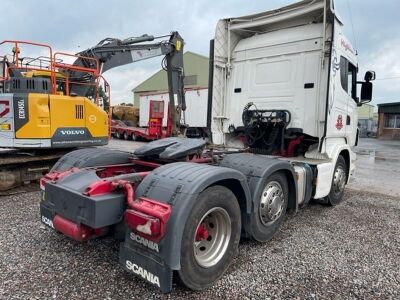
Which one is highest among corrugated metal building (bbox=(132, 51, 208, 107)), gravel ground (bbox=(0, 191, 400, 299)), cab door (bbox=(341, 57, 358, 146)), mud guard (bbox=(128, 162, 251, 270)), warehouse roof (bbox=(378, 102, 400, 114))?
corrugated metal building (bbox=(132, 51, 208, 107))

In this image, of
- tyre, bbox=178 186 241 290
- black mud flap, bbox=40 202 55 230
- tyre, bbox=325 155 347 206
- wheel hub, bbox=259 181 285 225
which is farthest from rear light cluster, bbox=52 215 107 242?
tyre, bbox=325 155 347 206

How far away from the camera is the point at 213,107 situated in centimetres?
672

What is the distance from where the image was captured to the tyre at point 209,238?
2945mm

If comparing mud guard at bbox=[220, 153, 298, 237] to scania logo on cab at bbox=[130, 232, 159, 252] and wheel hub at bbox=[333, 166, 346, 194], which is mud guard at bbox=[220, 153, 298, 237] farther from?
wheel hub at bbox=[333, 166, 346, 194]

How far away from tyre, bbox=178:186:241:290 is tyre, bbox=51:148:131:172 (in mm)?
1840

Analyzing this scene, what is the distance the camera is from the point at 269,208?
164 inches

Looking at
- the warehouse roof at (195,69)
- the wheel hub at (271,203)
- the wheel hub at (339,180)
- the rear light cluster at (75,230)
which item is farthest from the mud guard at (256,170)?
the warehouse roof at (195,69)

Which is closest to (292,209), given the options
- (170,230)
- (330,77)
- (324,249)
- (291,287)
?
(324,249)

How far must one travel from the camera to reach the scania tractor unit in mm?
2934

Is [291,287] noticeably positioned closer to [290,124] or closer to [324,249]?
[324,249]

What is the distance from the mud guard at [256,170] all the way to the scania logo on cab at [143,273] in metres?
1.38

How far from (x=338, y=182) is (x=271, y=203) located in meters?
2.64

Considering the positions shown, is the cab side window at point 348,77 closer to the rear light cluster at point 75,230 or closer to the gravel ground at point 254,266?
the gravel ground at point 254,266

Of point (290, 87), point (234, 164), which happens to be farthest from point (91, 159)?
point (290, 87)
